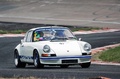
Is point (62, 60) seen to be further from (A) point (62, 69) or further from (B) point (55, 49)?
(B) point (55, 49)

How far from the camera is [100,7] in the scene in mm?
51500

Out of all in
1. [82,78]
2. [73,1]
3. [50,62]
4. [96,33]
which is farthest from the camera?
[73,1]

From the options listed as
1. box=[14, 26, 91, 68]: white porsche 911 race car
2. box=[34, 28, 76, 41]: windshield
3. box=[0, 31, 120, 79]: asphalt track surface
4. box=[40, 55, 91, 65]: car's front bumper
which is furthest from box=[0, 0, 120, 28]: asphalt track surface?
box=[40, 55, 91, 65]: car's front bumper

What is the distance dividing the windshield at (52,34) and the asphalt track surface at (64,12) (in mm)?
22442

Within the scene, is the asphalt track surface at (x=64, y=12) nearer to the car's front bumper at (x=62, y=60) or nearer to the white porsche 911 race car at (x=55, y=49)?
the white porsche 911 race car at (x=55, y=49)

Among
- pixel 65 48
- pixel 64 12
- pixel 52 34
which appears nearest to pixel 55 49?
Result: pixel 65 48

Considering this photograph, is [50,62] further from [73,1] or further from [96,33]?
[73,1]

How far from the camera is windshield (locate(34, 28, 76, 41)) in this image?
61.2 ft

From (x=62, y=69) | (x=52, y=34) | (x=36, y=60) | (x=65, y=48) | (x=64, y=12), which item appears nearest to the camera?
(x=62, y=69)

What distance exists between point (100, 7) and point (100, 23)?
850 cm

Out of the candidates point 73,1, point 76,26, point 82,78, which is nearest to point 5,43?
point 76,26

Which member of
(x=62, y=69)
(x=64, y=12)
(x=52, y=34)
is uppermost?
(x=52, y=34)

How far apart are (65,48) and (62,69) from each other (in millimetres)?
695

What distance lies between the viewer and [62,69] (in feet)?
57.9
